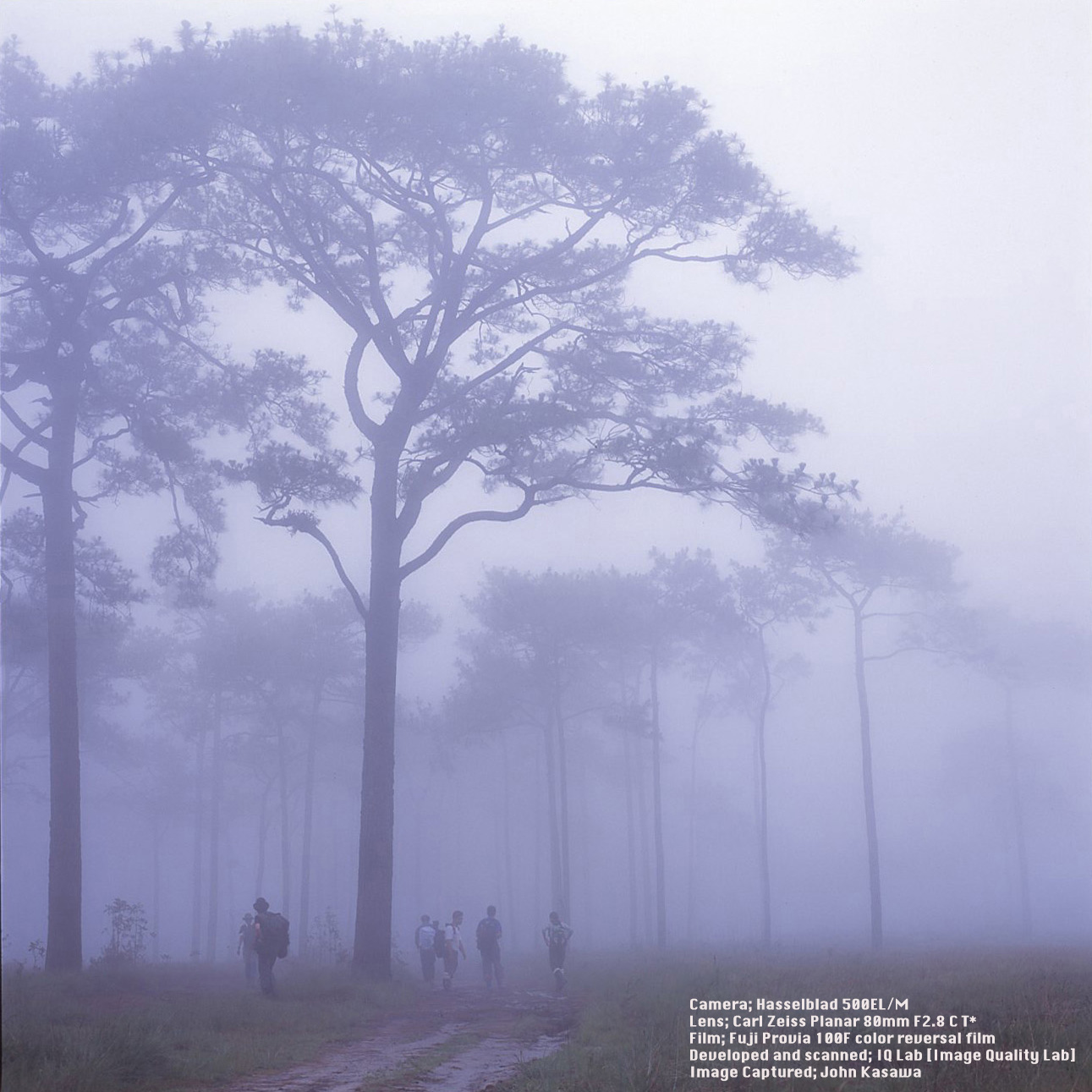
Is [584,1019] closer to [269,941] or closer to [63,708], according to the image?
[269,941]

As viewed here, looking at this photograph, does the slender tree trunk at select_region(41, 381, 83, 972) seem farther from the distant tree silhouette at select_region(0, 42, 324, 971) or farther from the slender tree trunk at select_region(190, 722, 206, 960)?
the slender tree trunk at select_region(190, 722, 206, 960)

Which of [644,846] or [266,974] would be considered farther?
[644,846]

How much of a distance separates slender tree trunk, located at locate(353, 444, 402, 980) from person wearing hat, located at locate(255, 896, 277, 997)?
1.19 m

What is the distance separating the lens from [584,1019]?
1176cm

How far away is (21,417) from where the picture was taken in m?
17.3

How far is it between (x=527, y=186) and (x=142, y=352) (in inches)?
281

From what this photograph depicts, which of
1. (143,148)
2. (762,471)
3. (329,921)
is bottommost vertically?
(329,921)

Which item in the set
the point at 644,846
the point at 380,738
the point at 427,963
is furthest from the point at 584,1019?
the point at 644,846

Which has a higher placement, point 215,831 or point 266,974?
point 215,831

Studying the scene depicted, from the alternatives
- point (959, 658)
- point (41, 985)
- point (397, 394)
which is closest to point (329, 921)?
point (41, 985)

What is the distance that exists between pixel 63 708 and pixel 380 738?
4.50m

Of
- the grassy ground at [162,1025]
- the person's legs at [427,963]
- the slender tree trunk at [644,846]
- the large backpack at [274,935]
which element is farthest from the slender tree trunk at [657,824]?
the grassy ground at [162,1025]

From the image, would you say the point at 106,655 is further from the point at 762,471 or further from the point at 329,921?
the point at 762,471

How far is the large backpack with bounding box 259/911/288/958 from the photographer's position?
587 inches
